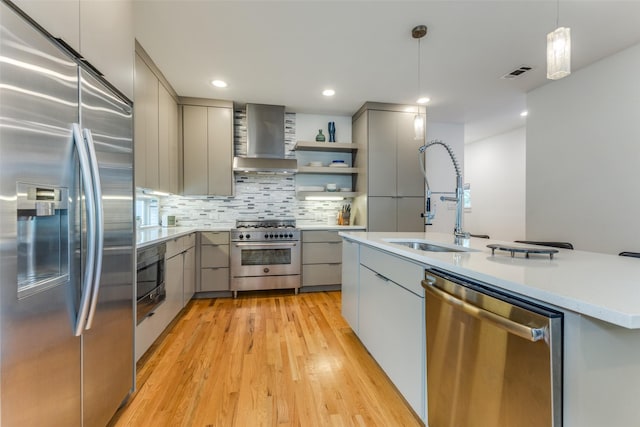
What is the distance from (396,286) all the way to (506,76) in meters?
2.96

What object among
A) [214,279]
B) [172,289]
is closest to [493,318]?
[172,289]

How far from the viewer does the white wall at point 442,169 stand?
469 centimetres

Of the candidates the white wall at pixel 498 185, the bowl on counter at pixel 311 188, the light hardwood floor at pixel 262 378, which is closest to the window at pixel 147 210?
the light hardwood floor at pixel 262 378

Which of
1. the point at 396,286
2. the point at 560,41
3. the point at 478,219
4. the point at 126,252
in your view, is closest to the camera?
the point at 560,41

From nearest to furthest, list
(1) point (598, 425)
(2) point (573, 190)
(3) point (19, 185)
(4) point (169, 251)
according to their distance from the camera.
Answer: (1) point (598, 425) < (3) point (19, 185) < (4) point (169, 251) < (2) point (573, 190)

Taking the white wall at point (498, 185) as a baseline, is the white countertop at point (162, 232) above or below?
below

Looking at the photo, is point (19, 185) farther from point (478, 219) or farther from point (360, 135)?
point (478, 219)

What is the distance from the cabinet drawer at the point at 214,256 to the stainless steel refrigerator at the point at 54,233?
6.86 feet

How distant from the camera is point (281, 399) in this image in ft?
5.34

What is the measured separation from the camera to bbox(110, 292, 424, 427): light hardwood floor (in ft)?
4.88

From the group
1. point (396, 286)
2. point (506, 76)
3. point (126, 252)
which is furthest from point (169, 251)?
point (506, 76)

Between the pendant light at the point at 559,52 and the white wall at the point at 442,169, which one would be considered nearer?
the pendant light at the point at 559,52

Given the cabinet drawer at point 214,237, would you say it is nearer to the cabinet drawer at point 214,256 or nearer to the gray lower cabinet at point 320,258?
the cabinet drawer at point 214,256

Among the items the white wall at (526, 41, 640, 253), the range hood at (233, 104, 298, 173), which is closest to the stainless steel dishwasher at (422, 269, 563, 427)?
the white wall at (526, 41, 640, 253)
